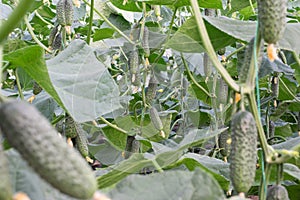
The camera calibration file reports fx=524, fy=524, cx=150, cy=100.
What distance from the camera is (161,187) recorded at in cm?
78

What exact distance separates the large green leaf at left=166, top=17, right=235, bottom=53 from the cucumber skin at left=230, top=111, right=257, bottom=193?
57 centimetres

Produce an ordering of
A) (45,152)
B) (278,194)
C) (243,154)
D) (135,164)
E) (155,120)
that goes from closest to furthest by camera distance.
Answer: (45,152) < (243,154) < (278,194) < (135,164) < (155,120)

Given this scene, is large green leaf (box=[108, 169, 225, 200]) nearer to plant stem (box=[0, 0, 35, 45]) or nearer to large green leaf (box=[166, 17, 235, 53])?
plant stem (box=[0, 0, 35, 45])

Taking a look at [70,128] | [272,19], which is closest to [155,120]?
[70,128]

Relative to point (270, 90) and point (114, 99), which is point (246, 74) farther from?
point (270, 90)

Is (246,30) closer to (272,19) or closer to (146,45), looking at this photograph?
(272,19)

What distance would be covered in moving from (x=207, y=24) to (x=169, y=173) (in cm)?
79

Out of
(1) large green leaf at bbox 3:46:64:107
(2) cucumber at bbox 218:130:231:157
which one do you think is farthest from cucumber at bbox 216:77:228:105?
(1) large green leaf at bbox 3:46:64:107

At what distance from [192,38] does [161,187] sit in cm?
78

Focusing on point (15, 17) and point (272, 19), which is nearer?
point (15, 17)

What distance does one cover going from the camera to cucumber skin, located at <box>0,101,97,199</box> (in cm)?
60

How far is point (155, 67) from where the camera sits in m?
2.39

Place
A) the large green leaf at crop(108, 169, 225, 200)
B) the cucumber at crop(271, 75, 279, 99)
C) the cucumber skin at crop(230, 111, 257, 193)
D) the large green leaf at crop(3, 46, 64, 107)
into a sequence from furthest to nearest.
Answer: the cucumber at crop(271, 75, 279, 99), the large green leaf at crop(3, 46, 64, 107), the cucumber skin at crop(230, 111, 257, 193), the large green leaf at crop(108, 169, 225, 200)

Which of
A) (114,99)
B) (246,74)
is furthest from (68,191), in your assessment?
(114,99)
